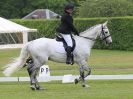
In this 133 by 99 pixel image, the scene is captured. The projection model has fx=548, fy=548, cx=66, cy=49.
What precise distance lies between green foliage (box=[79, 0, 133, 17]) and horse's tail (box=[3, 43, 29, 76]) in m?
39.3

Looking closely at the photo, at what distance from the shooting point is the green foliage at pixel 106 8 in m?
57.3

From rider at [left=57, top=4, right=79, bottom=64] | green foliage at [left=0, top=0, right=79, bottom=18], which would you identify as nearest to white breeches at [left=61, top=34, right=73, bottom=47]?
rider at [left=57, top=4, right=79, bottom=64]

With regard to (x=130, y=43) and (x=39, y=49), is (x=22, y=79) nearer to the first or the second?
(x=39, y=49)

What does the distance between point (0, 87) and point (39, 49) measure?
2004mm

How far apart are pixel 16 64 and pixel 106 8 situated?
40.0 m

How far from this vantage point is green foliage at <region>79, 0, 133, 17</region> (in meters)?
57.3

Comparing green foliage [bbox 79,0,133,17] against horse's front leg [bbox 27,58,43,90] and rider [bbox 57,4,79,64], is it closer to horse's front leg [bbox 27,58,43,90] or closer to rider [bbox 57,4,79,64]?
rider [bbox 57,4,79,64]

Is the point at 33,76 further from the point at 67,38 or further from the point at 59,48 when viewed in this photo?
the point at 67,38

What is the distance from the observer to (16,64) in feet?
59.7

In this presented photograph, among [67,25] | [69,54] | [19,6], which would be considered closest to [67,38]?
[67,25]

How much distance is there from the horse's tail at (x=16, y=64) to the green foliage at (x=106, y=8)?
1547 inches

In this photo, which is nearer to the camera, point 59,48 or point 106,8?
point 59,48

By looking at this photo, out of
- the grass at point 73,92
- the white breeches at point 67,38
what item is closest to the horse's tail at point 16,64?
the grass at point 73,92

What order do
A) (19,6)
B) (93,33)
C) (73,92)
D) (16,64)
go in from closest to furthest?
(73,92)
(16,64)
(93,33)
(19,6)
